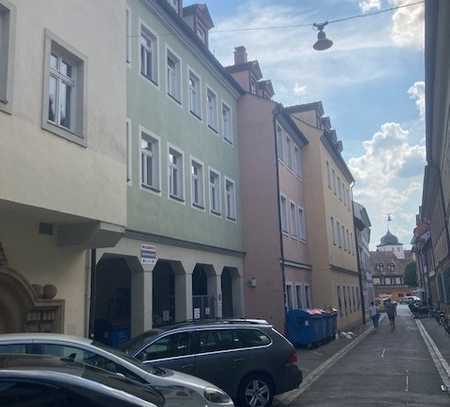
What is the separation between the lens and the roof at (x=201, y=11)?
21609mm

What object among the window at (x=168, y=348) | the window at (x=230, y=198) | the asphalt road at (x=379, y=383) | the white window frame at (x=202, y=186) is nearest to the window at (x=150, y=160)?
the white window frame at (x=202, y=186)

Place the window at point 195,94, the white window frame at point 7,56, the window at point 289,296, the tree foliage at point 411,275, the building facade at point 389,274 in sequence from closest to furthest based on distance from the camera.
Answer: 1. the white window frame at point 7,56
2. the window at point 195,94
3. the window at point 289,296
4. the tree foliage at point 411,275
5. the building facade at point 389,274

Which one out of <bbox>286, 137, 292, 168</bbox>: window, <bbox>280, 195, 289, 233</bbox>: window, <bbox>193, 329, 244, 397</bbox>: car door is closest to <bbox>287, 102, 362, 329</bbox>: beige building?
<bbox>286, 137, 292, 168</bbox>: window

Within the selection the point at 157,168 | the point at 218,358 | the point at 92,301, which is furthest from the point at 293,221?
the point at 218,358

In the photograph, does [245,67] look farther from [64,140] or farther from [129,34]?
[64,140]

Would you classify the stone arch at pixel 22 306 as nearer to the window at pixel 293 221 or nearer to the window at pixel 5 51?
the window at pixel 5 51

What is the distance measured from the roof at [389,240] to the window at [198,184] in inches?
5210

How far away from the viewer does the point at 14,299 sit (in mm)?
10227

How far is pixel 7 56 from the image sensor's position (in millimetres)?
8852

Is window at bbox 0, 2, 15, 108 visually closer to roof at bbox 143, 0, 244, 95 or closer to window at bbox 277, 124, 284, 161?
roof at bbox 143, 0, 244, 95

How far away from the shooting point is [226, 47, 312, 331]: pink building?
23.2 metres

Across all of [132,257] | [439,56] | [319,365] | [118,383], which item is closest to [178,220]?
[132,257]

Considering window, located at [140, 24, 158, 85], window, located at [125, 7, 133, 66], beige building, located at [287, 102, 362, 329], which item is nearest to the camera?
window, located at [125, 7, 133, 66]

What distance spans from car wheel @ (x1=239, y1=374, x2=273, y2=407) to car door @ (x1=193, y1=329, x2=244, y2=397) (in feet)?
0.63
